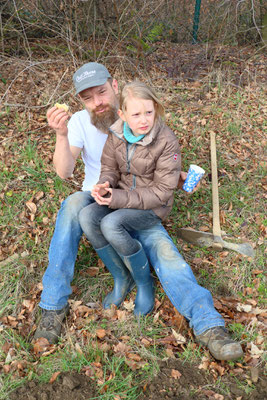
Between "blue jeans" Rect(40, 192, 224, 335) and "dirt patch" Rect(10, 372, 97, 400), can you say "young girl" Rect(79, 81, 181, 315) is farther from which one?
"dirt patch" Rect(10, 372, 97, 400)

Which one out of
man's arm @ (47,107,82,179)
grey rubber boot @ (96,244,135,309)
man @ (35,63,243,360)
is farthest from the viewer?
grey rubber boot @ (96,244,135,309)

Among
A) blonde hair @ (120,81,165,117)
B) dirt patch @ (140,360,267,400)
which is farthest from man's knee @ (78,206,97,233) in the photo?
dirt patch @ (140,360,267,400)

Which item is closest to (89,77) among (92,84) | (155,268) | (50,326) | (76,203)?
(92,84)

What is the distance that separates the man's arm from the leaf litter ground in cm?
102

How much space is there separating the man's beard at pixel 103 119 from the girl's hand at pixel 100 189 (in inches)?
25.5

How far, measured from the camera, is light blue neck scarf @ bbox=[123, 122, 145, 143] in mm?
3088

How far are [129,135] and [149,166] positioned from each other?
1.04 feet

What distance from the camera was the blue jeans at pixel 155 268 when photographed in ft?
9.39

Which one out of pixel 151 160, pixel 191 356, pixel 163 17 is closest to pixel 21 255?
pixel 151 160

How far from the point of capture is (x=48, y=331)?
2959 millimetres

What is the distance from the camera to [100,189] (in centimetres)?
312

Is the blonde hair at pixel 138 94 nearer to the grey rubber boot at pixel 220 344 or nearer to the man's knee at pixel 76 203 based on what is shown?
the man's knee at pixel 76 203

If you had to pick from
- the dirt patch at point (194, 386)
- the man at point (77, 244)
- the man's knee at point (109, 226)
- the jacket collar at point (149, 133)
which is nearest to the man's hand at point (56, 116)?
the man at point (77, 244)

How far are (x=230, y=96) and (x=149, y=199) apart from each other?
3903 mm
